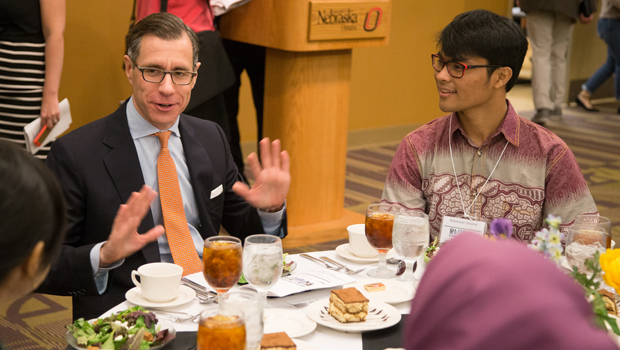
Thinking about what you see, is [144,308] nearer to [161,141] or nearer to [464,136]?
[161,141]

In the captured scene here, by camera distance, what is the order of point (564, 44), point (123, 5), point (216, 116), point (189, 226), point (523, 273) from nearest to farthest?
point (523, 273) < point (189, 226) < point (216, 116) < point (123, 5) < point (564, 44)

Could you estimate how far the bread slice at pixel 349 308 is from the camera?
1395 millimetres

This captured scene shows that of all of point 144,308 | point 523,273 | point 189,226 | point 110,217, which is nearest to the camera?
point 523,273

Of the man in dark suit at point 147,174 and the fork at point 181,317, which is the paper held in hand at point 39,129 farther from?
the fork at point 181,317

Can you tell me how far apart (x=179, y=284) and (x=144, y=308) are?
0.31 feet

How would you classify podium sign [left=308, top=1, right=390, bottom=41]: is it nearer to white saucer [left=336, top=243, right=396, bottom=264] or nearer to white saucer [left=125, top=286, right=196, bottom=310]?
white saucer [left=336, top=243, right=396, bottom=264]

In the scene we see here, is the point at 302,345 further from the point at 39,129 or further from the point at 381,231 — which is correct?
the point at 39,129

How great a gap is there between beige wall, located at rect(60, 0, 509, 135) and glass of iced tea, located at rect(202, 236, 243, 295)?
354cm

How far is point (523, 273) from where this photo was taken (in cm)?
48

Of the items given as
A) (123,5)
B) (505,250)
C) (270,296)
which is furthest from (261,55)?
(505,250)

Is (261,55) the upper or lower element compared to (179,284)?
upper

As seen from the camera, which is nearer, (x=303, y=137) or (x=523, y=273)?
(x=523, y=273)

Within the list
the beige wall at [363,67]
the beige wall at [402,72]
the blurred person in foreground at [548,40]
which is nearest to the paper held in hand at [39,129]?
the beige wall at [363,67]

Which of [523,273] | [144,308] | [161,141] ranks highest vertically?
[523,273]
